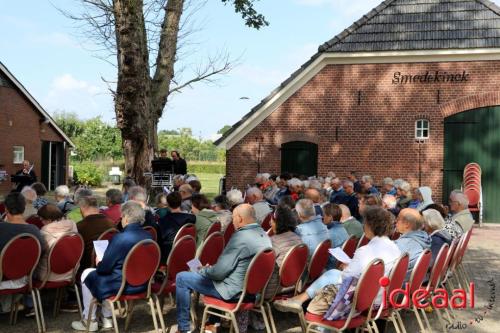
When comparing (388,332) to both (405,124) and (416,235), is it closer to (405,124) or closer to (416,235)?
(416,235)

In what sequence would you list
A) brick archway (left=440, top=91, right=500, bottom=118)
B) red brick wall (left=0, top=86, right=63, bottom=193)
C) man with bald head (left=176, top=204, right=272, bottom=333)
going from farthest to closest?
red brick wall (left=0, top=86, right=63, bottom=193), brick archway (left=440, top=91, right=500, bottom=118), man with bald head (left=176, top=204, right=272, bottom=333)

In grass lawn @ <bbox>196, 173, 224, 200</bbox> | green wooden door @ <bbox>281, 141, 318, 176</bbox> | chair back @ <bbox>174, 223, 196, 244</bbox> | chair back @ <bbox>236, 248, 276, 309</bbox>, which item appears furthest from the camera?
grass lawn @ <bbox>196, 173, 224, 200</bbox>

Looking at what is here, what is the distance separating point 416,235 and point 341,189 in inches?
223

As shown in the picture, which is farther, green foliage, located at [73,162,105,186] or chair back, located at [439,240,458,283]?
green foliage, located at [73,162,105,186]


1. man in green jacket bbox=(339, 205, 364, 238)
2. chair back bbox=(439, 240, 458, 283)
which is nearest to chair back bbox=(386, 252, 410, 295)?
chair back bbox=(439, 240, 458, 283)

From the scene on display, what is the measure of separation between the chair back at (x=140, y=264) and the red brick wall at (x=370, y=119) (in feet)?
40.8

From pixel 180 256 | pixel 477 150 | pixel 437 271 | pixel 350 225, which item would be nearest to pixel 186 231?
pixel 180 256

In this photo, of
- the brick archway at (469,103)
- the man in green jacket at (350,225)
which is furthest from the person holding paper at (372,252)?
the brick archway at (469,103)

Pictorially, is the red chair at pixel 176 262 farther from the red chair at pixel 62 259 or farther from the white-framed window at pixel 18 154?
the white-framed window at pixel 18 154

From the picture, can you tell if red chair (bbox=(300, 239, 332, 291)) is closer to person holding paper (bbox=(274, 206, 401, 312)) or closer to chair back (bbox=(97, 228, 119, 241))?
person holding paper (bbox=(274, 206, 401, 312))

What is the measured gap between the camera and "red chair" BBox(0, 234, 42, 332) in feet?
16.8

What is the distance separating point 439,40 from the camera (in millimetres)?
16359

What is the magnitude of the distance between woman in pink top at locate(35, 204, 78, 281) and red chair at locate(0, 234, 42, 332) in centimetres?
22

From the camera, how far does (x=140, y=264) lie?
5.11m
